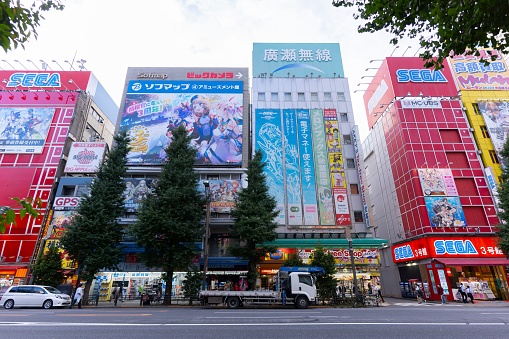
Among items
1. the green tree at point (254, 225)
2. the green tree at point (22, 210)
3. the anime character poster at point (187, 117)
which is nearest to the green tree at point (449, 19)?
the green tree at point (22, 210)

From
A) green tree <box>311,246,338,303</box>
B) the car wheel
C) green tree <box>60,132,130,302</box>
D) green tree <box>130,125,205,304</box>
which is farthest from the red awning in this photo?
the car wheel

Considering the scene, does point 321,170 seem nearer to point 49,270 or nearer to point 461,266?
point 461,266

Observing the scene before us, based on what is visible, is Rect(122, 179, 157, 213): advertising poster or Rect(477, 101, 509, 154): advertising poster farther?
Rect(477, 101, 509, 154): advertising poster

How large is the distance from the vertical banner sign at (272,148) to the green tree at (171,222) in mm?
9622

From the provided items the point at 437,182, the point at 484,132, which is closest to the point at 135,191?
the point at 437,182

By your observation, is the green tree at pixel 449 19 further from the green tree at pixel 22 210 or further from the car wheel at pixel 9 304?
the car wheel at pixel 9 304

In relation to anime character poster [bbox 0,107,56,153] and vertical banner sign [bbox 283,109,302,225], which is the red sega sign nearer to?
vertical banner sign [bbox 283,109,302,225]

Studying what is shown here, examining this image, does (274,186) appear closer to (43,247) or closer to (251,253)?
(251,253)

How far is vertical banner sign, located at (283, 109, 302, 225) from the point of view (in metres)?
28.9

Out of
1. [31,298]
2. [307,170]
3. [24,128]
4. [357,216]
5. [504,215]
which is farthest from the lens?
[24,128]

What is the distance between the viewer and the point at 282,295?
1694 cm

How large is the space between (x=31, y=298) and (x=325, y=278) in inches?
747

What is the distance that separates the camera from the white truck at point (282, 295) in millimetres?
16406

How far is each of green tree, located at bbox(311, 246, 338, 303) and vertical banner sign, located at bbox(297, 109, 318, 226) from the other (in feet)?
23.1
